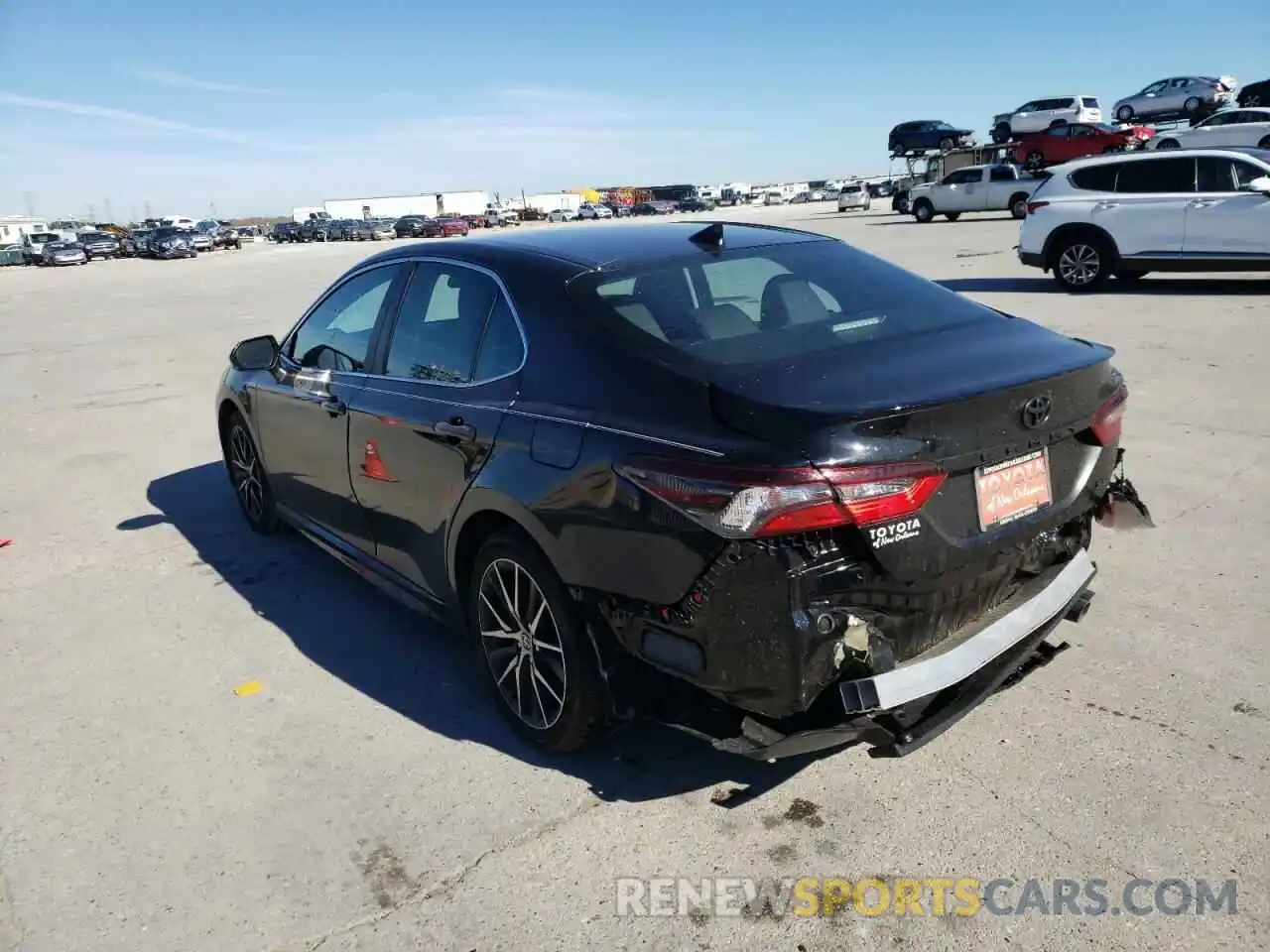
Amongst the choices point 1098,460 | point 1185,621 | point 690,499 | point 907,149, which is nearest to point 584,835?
point 690,499

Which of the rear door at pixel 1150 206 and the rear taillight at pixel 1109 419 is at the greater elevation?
the rear door at pixel 1150 206

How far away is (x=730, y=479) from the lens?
2381 millimetres

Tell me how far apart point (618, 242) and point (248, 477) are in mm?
3096

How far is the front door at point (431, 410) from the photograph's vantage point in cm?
328

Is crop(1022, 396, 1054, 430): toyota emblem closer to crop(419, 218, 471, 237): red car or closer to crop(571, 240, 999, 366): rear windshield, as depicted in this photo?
crop(571, 240, 999, 366): rear windshield

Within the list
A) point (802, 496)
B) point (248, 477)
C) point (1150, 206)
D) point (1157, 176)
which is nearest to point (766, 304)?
point (802, 496)

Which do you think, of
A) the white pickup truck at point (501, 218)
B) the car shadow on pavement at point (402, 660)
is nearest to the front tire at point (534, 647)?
the car shadow on pavement at point (402, 660)

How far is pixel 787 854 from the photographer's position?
2.74 meters

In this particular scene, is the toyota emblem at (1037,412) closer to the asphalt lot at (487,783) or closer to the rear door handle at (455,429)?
the asphalt lot at (487,783)

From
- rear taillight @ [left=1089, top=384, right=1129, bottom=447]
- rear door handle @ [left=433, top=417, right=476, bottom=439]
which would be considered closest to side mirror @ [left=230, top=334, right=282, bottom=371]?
rear door handle @ [left=433, top=417, right=476, bottom=439]

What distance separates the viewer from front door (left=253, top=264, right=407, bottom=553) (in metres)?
4.17

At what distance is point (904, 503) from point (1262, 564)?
2.93 metres

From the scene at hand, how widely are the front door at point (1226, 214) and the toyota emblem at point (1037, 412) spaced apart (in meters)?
11.1

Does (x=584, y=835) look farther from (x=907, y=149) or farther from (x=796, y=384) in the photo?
(x=907, y=149)
